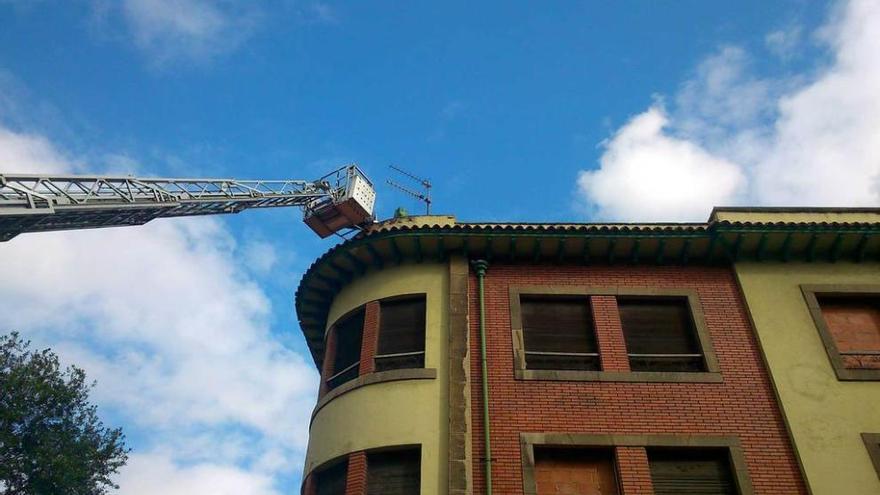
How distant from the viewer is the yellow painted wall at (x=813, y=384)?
11156mm

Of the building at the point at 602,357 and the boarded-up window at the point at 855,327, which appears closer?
the building at the point at 602,357

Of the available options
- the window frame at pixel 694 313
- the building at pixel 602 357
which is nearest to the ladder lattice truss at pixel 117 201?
the building at pixel 602 357

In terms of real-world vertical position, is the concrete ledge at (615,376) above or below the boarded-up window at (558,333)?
below

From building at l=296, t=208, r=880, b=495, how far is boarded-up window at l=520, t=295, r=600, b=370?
5cm

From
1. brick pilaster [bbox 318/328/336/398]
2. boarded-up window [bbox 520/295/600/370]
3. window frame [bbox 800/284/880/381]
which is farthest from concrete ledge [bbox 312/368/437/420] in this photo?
window frame [bbox 800/284/880/381]

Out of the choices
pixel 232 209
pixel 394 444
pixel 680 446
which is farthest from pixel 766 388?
pixel 232 209

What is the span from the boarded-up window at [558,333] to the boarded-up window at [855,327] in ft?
16.6

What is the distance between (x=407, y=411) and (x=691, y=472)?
534cm

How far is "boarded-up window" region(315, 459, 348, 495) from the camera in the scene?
39.9 ft

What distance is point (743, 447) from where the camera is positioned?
37.7 feet

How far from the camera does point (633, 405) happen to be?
472 inches

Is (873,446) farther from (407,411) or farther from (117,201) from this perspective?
(117,201)

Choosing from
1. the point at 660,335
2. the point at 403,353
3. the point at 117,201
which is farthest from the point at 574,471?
the point at 117,201

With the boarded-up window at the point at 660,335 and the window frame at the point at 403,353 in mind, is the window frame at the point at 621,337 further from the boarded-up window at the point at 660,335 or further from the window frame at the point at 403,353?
the window frame at the point at 403,353
